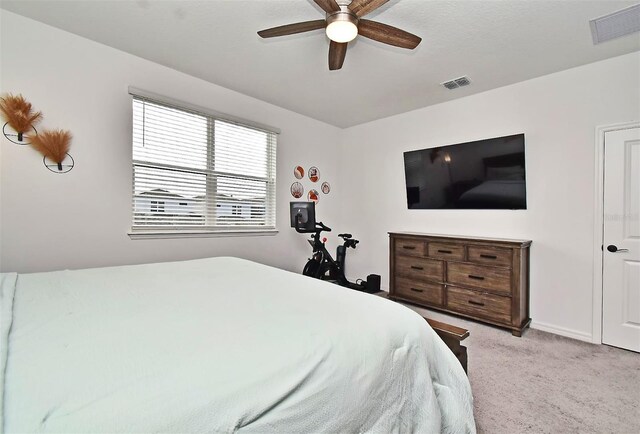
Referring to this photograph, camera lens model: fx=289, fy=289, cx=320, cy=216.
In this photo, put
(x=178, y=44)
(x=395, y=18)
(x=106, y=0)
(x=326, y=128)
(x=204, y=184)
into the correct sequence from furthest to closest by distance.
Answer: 1. (x=326, y=128)
2. (x=204, y=184)
3. (x=178, y=44)
4. (x=395, y=18)
5. (x=106, y=0)

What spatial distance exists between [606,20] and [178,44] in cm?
338

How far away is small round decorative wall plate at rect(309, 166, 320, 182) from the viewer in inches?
171

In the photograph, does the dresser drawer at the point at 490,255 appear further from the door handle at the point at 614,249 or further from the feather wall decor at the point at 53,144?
the feather wall decor at the point at 53,144

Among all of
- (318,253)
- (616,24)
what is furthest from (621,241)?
(318,253)

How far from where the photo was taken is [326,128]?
A: 15.1ft

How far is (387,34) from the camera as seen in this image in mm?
2002

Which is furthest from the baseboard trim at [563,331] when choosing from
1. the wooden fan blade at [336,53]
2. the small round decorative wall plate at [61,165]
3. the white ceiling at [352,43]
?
the small round decorative wall plate at [61,165]

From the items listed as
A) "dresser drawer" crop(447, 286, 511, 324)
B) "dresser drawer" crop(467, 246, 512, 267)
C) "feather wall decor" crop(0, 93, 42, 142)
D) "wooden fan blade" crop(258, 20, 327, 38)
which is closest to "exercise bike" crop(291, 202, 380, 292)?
"dresser drawer" crop(447, 286, 511, 324)

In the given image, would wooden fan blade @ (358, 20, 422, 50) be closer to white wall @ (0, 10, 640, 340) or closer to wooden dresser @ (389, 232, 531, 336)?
white wall @ (0, 10, 640, 340)

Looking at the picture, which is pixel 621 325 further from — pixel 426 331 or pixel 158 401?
pixel 158 401

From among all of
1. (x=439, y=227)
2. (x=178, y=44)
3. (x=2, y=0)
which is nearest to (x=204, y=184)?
(x=178, y=44)

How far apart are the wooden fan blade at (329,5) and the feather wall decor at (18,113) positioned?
2.32 metres

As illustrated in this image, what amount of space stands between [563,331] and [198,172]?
410 cm

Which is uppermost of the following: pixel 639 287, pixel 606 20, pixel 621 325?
pixel 606 20
